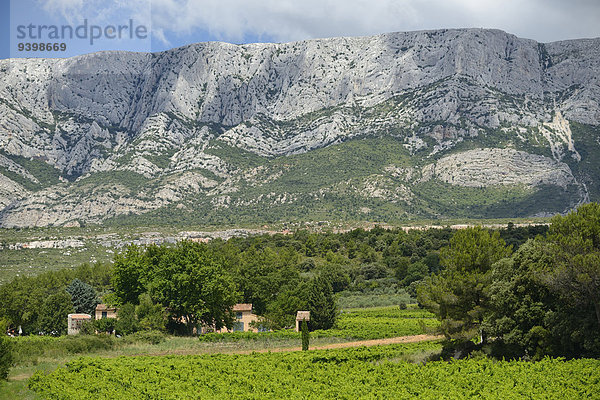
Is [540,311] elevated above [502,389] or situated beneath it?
elevated above

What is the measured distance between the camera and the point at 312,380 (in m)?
32.1

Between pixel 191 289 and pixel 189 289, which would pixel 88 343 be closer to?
pixel 189 289

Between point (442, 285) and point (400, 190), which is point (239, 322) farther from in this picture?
point (400, 190)

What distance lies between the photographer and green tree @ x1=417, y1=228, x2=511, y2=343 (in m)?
40.3

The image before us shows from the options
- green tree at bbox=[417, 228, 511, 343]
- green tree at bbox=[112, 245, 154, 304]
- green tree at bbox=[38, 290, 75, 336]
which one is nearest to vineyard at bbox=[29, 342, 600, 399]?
green tree at bbox=[417, 228, 511, 343]

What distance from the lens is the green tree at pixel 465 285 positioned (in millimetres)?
40281

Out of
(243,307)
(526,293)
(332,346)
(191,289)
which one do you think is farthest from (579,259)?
(243,307)

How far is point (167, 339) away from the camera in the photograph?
177 feet

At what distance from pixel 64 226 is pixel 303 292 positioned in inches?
5254

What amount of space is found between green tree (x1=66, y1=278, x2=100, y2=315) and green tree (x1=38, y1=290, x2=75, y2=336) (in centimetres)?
544

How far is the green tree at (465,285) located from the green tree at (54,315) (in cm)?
4277

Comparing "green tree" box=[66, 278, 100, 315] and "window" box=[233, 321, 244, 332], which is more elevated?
"green tree" box=[66, 278, 100, 315]

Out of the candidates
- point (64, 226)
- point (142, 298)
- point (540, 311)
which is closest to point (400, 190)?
point (64, 226)

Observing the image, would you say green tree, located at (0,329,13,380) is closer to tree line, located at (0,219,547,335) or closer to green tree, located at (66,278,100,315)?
tree line, located at (0,219,547,335)
